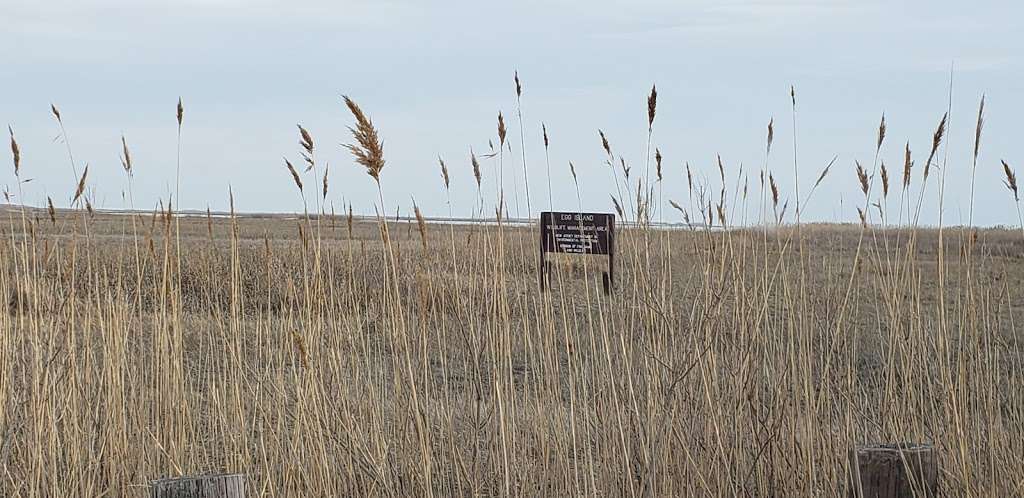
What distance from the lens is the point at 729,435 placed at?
243cm

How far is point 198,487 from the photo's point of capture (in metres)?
1.51

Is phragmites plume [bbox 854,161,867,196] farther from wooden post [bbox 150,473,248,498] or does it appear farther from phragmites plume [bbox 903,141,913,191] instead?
wooden post [bbox 150,473,248,498]

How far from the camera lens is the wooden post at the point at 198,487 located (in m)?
1.52

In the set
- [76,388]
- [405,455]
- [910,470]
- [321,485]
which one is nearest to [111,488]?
[76,388]

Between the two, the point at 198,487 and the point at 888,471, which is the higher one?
the point at 198,487

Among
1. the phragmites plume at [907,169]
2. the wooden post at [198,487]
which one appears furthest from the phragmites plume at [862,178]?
the wooden post at [198,487]

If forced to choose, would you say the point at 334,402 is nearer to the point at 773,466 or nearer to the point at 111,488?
the point at 111,488

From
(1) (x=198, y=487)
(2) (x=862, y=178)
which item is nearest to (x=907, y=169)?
(2) (x=862, y=178)

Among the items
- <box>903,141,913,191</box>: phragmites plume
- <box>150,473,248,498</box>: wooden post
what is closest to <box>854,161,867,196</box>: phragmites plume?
<box>903,141,913,191</box>: phragmites plume

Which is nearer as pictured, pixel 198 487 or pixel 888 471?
pixel 198 487

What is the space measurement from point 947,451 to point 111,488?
183 centimetres

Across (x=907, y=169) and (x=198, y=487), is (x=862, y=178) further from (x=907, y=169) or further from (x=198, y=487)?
(x=198, y=487)

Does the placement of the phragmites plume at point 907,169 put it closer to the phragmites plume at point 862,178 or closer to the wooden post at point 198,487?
the phragmites plume at point 862,178

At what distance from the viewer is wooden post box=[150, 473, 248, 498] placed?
4.98 ft
